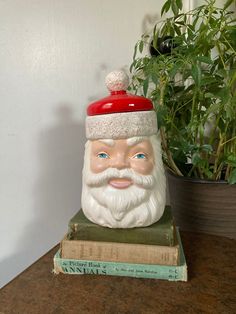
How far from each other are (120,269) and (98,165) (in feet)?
0.78

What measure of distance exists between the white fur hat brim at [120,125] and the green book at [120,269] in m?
0.29

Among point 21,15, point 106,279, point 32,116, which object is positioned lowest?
point 106,279

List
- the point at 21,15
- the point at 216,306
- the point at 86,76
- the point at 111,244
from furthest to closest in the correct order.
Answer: the point at 86,76 → the point at 21,15 → the point at 111,244 → the point at 216,306

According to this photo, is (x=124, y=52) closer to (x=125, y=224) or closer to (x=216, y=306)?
(x=125, y=224)

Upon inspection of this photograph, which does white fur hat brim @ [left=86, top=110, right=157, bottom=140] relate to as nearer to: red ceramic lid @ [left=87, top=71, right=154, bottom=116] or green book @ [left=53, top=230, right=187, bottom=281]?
red ceramic lid @ [left=87, top=71, right=154, bottom=116]

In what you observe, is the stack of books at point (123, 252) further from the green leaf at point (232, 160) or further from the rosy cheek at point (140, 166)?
the green leaf at point (232, 160)

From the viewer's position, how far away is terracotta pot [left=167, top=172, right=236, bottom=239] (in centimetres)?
80

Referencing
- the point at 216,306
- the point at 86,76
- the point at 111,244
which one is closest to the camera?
the point at 216,306

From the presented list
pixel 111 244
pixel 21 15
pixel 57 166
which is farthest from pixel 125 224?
pixel 21 15

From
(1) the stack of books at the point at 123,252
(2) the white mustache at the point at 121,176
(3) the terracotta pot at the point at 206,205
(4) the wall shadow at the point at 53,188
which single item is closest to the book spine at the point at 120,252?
(1) the stack of books at the point at 123,252

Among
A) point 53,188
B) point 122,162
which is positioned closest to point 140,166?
point 122,162

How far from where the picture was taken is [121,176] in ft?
2.06

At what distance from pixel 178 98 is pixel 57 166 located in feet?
1.53

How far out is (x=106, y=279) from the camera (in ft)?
2.04
